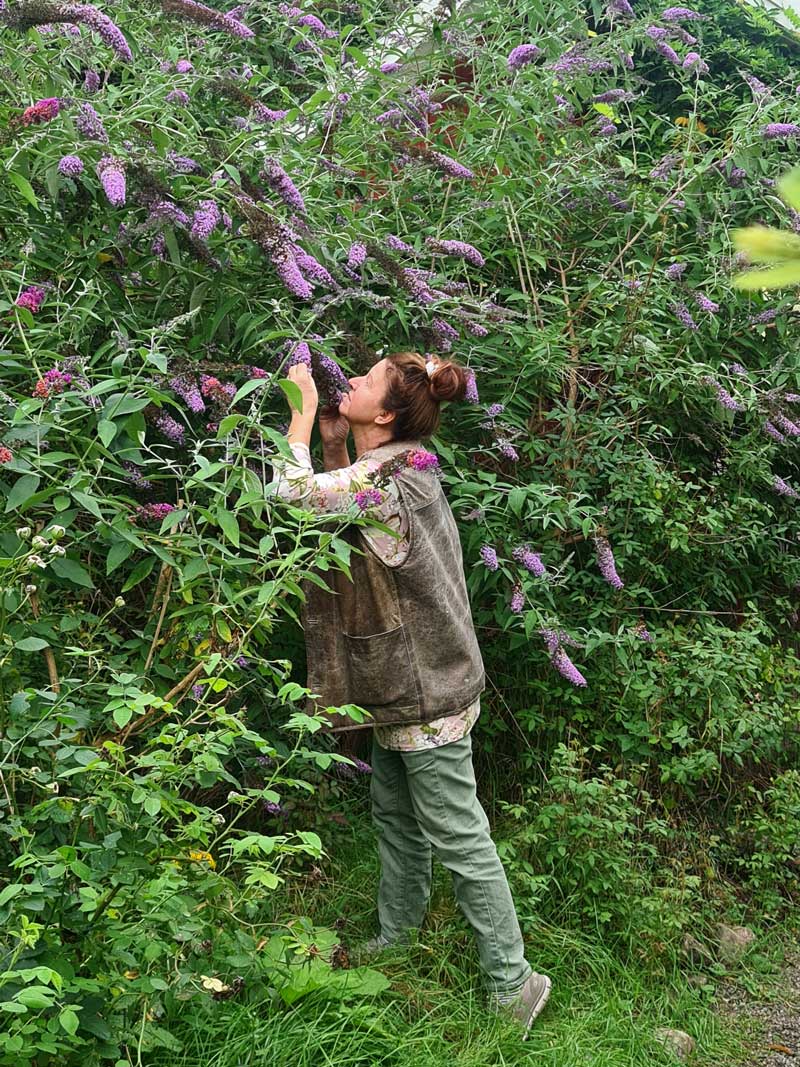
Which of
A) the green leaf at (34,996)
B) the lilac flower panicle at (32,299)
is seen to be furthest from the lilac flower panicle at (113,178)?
the green leaf at (34,996)

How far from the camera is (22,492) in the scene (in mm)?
2283

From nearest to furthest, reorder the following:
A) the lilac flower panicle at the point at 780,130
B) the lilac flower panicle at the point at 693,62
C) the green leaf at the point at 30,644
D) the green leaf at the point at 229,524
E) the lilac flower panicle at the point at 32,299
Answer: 1. the green leaf at the point at 30,644
2. the green leaf at the point at 229,524
3. the lilac flower panicle at the point at 32,299
4. the lilac flower panicle at the point at 780,130
5. the lilac flower panicle at the point at 693,62

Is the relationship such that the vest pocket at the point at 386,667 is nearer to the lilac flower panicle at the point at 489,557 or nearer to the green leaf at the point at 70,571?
the lilac flower panicle at the point at 489,557

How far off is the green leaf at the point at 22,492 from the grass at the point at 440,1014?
1.07 metres

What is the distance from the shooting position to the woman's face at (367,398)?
9.73 ft

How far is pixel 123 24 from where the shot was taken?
10.9 ft

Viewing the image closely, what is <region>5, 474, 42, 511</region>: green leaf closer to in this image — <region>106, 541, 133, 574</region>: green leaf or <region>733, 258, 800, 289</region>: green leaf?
<region>106, 541, 133, 574</region>: green leaf

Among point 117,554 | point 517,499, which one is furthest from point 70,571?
point 517,499

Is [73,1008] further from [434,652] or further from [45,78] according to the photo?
[45,78]

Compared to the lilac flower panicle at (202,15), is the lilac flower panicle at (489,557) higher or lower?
lower

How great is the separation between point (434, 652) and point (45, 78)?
66.8 inches

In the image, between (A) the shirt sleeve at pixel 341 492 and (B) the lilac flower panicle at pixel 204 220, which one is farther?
(A) the shirt sleeve at pixel 341 492

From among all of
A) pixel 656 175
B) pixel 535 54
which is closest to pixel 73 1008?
pixel 535 54

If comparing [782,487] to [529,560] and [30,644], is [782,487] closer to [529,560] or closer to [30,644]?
[529,560]
